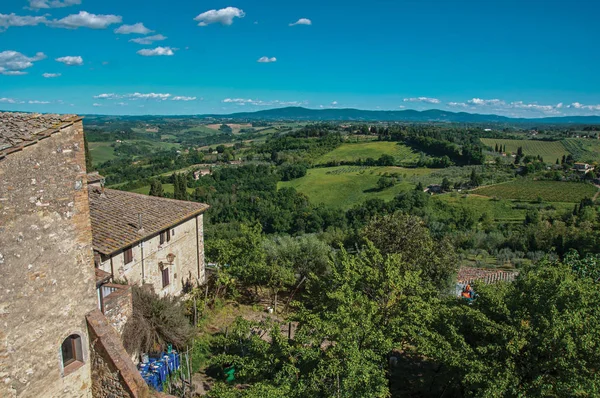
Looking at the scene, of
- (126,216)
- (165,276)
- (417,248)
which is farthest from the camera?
(417,248)

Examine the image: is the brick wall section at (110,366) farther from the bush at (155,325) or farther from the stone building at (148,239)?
the bush at (155,325)

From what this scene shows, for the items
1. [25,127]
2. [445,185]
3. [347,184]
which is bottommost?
[347,184]

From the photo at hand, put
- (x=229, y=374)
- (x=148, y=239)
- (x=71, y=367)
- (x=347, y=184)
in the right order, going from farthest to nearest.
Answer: (x=347, y=184)
(x=148, y=239)
(x=229, y=374)
(x=71, y=367)

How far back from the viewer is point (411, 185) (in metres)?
81.8

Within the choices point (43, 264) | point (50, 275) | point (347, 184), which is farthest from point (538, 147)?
point (43, 264)

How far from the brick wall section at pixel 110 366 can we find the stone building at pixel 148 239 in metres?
2.44

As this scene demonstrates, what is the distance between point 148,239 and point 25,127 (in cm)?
890

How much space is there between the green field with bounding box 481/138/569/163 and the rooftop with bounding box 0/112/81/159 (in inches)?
4786

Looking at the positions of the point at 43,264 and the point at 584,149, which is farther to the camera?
the point at 584,149

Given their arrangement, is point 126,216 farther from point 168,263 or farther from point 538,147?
point 538,147

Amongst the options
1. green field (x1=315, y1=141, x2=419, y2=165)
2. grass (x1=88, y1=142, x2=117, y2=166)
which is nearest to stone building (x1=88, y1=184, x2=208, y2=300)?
green field (x1=315, y1=141, x2=419, y2=165)

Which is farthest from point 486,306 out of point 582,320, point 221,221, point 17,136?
point 221,221

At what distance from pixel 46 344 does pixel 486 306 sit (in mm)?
11306

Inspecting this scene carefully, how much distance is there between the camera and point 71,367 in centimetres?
987
